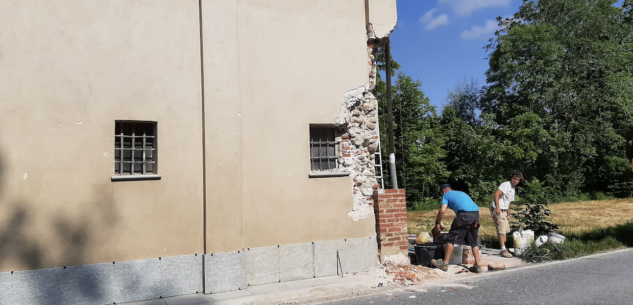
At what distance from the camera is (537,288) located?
21.1ft

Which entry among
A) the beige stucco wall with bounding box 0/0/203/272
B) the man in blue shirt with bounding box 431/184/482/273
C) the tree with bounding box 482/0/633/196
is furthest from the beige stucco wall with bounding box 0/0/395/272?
the tree with bounding box 482/0/633/196

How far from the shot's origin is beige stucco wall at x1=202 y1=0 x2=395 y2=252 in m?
6.76

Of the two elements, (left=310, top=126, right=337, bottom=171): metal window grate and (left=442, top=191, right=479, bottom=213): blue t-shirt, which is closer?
(left=442, top=191, right=479, bottom=213): blue t-shirt

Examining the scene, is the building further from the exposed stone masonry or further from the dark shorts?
the dark shorts

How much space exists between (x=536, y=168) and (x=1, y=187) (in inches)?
1126

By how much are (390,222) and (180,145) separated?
411 cm

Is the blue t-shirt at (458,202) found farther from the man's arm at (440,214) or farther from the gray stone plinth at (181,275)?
the gray stone plinth at (181,275)

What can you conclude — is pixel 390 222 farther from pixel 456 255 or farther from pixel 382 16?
pixel 382 16

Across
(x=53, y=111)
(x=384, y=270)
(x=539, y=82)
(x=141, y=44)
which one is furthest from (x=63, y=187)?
(x=539, y=82)

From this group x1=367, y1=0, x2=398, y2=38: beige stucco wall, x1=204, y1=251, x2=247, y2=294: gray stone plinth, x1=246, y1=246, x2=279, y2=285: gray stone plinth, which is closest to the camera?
x1=204, y1=251, x2=247, y2=294: gray stone plinth

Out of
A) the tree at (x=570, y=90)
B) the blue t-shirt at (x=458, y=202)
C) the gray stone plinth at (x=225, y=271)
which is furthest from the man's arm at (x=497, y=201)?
the tree at (x=570, y=90)

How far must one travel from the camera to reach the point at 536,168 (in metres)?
27.2

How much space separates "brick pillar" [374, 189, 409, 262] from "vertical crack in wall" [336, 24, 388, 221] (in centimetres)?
19

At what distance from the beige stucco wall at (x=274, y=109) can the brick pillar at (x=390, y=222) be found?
23 centimetres
